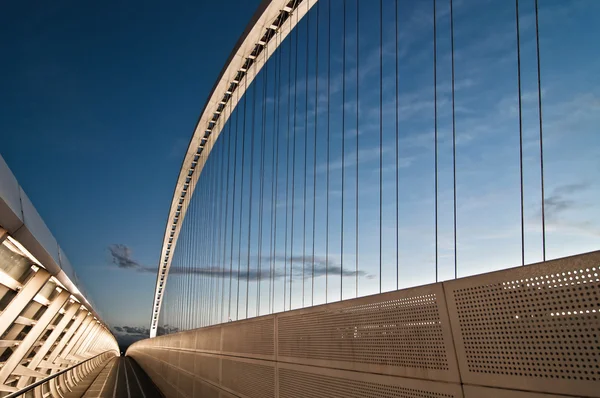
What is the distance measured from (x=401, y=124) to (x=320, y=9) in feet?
14.4

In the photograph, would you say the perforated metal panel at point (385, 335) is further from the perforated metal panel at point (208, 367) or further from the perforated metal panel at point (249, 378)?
the perforated metal panel at point (208, 367)

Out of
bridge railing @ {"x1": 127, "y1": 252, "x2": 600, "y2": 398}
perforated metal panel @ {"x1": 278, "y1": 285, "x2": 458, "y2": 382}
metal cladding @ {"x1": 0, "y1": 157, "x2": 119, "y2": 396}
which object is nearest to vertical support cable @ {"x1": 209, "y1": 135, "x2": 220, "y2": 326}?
metal cladding @ {"x1": 0, "y1": 157, "x2": 119, "y2": 396}

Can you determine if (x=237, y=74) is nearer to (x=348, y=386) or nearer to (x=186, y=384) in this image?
(x=186, y=384)

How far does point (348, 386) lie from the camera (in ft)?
17.5

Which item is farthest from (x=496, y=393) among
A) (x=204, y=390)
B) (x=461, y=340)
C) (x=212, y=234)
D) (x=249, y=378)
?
(x=212, y=234)

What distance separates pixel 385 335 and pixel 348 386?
34.4 inches

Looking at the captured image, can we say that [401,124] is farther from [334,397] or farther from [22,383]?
[22,383]

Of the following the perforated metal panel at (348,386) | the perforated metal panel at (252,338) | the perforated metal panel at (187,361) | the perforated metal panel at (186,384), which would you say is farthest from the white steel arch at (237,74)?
the perforated metal panel at (348,386)

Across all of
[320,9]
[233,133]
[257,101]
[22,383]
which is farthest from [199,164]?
[22,383]

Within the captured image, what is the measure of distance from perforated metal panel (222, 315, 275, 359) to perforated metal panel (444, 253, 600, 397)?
173 inches

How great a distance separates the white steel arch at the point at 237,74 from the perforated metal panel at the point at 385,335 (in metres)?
11.1

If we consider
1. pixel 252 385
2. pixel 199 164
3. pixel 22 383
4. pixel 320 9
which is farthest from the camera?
pixel 199 164

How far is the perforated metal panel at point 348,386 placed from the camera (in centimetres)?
411

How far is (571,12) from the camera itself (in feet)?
22.1
